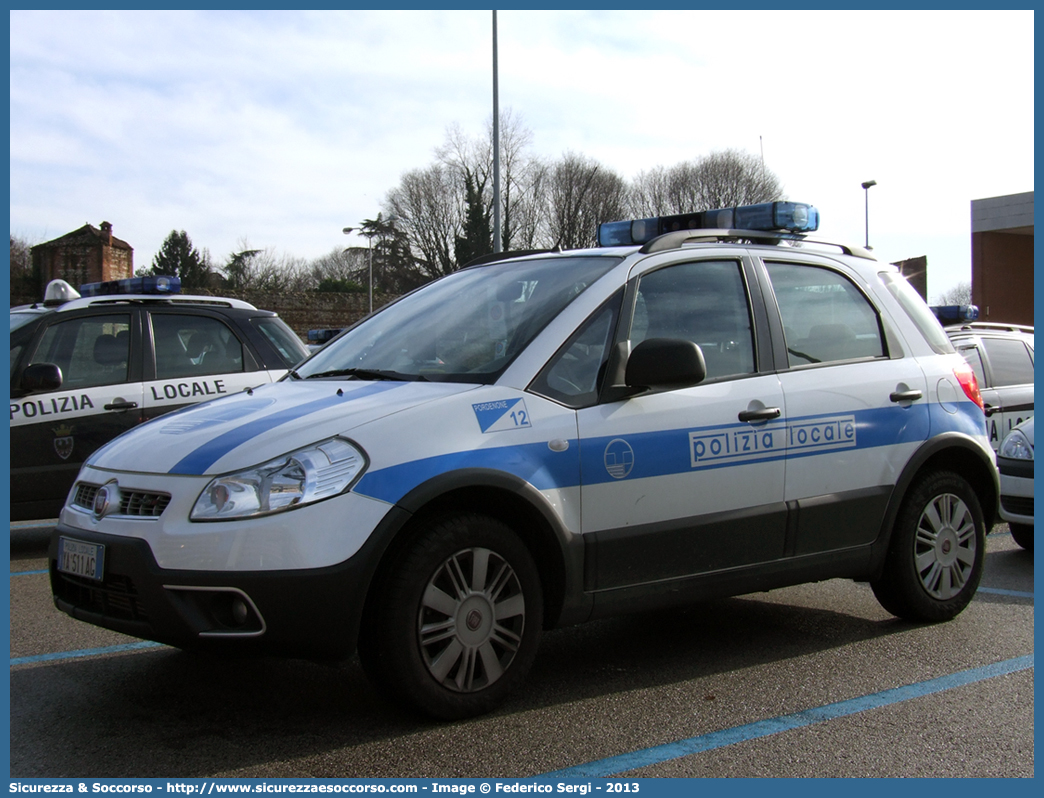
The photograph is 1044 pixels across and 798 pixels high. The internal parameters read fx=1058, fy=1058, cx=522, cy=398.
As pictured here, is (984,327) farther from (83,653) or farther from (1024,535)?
(83,653)

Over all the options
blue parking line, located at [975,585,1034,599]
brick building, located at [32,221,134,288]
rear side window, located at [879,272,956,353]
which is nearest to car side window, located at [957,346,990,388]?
blue parking line, located at [975,585,1034,599]

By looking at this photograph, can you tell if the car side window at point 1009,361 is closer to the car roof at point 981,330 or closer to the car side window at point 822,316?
the car roof at point 981,330

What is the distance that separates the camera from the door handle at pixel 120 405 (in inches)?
302

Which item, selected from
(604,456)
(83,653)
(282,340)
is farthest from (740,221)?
(282,340)

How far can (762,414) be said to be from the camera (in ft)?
15.0

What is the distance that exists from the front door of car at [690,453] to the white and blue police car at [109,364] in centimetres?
434

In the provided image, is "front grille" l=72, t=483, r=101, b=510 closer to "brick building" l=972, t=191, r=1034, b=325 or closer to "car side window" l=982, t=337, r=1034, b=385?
"car side window" l=982, t=337, r=1034, b=385

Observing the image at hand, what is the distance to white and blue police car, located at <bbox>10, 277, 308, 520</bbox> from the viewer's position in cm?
736

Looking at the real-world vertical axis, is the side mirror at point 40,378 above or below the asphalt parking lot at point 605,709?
above

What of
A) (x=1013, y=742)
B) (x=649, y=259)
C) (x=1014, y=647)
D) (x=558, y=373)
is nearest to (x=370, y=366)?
(x=558, y=373)

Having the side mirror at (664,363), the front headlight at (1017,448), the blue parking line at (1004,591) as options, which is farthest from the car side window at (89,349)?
the front headlight at (1017,448)

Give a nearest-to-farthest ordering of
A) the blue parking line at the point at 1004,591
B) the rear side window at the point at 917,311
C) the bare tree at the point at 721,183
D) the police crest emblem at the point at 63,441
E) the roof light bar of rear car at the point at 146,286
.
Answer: the rear side window at the point at 917,311
the blue parking line at the point at 1004,591
the police crest emblem at the point at 63,441
the roof light bar of rear car at the point at 146,286
the bare tree at the point at 721,183

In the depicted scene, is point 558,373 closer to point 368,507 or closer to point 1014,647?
point 368,507

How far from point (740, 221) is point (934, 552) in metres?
1.90
